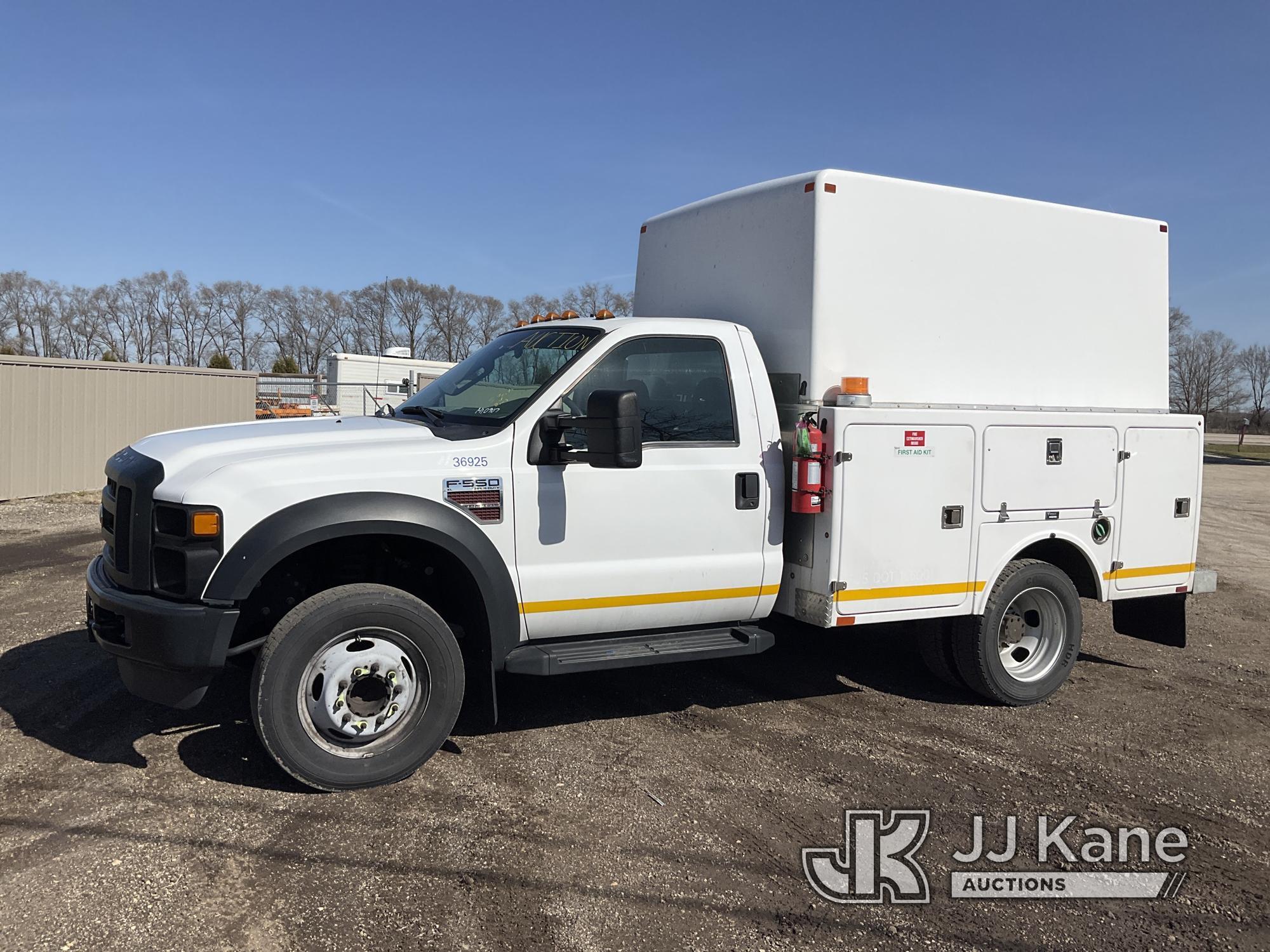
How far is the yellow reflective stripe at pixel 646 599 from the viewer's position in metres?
4.70

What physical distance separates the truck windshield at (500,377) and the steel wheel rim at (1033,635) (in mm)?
3112

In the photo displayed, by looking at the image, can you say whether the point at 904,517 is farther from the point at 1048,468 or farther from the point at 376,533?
the point at 376,533

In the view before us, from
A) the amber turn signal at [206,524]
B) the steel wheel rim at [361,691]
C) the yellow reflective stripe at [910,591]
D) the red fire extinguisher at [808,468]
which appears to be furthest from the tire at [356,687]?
the yellow reflective stripe at [910,591]

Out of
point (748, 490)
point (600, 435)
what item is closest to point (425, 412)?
point (600, 435)

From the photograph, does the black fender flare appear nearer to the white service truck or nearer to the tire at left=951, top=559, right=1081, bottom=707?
the white service truck

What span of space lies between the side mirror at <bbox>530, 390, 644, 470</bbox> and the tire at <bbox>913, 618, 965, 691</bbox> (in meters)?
2.43

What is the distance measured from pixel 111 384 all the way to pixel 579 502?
49.0 feet

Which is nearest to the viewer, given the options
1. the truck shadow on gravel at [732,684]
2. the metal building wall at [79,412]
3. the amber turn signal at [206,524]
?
the amber turn signal at [206,524]

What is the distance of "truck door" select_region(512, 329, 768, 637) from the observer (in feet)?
15.3

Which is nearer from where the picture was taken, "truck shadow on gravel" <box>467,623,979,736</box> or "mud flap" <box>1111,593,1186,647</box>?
"truck shadow on gravel" <box>467,623,979,736</box>

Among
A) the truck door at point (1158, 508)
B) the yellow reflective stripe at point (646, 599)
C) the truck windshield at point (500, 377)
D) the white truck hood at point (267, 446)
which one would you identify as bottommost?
the yellow reflective stripe at point (646, 599)

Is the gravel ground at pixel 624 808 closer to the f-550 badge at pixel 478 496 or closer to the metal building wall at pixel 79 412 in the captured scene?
the f-550 badge at pixel 478 496

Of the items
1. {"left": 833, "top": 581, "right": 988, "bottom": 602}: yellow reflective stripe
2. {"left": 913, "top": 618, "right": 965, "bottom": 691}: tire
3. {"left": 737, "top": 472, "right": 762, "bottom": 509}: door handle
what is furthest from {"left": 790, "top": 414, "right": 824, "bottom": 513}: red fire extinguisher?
{"left": 913, "top": 618, "right": 965, "bottom": 691}: tire

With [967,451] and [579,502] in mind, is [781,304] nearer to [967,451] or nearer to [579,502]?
[967,451]
